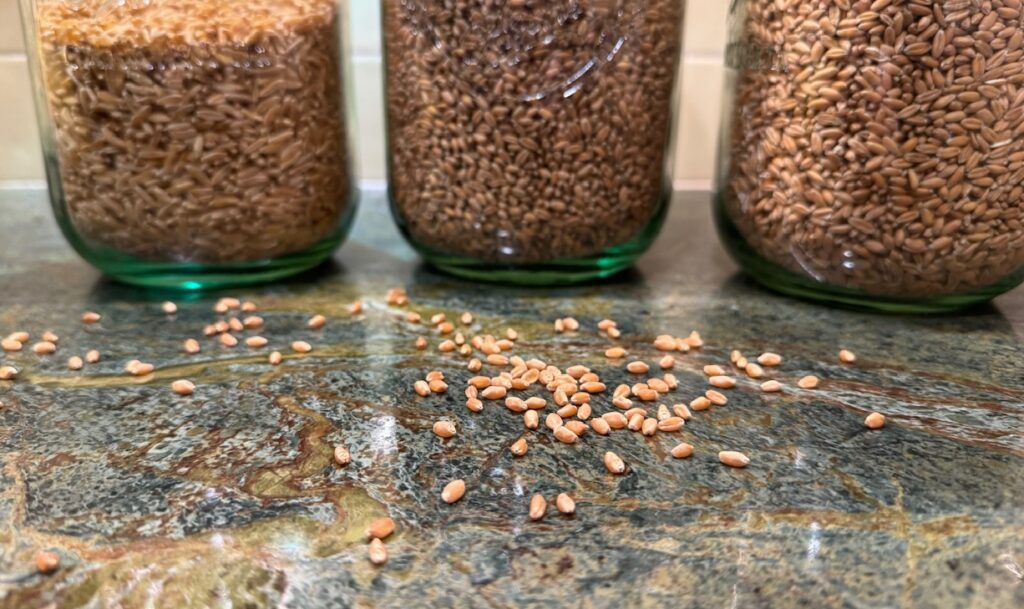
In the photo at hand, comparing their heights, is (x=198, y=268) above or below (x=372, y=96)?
below

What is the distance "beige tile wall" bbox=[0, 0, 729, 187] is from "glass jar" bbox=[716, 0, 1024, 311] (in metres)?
0.37

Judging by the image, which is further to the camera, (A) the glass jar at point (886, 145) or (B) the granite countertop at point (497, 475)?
(A) the glass jar at point (886, 145)

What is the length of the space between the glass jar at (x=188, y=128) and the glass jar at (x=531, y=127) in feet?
0.29

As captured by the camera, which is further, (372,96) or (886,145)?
(372,96)

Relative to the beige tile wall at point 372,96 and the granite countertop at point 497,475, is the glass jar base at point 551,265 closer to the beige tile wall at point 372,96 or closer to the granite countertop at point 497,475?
the granite countertop at point 497,475

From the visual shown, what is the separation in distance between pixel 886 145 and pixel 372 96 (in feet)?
2.40

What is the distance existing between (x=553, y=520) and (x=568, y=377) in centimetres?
17

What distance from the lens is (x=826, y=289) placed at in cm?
72

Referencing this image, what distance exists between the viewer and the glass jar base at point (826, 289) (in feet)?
2.31

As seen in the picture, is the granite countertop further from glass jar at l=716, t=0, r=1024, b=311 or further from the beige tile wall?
the beige tile wall

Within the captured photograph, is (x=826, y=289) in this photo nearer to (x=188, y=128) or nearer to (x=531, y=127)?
(x=531, y=127)

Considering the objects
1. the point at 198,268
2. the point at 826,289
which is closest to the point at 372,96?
the point at 198,268

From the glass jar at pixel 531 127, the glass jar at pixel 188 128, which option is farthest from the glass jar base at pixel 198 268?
the glass jar at pixel 531 127

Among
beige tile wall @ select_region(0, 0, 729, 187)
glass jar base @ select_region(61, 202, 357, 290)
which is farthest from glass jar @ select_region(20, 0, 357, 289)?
beige tile wall @ select_region(0, 0, 729, 187)
